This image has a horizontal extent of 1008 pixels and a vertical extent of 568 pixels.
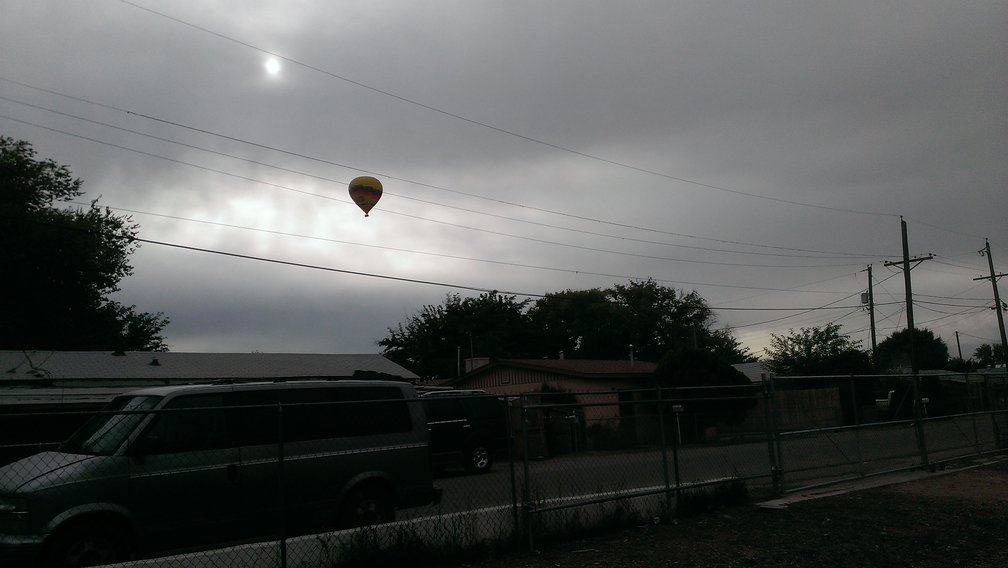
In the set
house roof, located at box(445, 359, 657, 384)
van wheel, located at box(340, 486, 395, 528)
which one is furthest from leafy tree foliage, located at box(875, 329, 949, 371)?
van wheel, located at box(340, 486, 395, 528)

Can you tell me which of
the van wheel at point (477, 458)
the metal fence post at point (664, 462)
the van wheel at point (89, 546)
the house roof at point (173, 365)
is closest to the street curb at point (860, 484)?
the metal fence post at point (664, 462)

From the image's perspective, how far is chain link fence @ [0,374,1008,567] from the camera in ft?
21.5

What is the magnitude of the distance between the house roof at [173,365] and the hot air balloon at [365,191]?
5.06 metres

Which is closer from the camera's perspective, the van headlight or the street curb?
the van headlight

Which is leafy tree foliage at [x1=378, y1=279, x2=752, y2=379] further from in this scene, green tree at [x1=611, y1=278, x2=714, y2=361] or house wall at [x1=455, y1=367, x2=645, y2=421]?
house wall at [x1=455, y1=367, x2=645, y2=421]

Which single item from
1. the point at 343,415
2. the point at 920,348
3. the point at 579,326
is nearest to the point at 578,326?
the point at 579,326

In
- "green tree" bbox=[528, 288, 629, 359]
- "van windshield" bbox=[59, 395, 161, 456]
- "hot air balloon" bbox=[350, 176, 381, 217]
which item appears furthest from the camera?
"green tree" bbox=[528, 288, 629, 359]

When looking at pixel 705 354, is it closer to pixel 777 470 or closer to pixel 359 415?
pixel 777 470

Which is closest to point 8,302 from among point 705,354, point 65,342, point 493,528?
point 65,342

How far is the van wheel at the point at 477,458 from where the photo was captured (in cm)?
1741

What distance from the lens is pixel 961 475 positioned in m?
14.2

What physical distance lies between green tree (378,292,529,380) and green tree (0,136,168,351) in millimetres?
19457

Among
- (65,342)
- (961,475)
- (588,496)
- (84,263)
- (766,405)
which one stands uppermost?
(84,263)

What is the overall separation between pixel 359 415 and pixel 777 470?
21.7 feet
